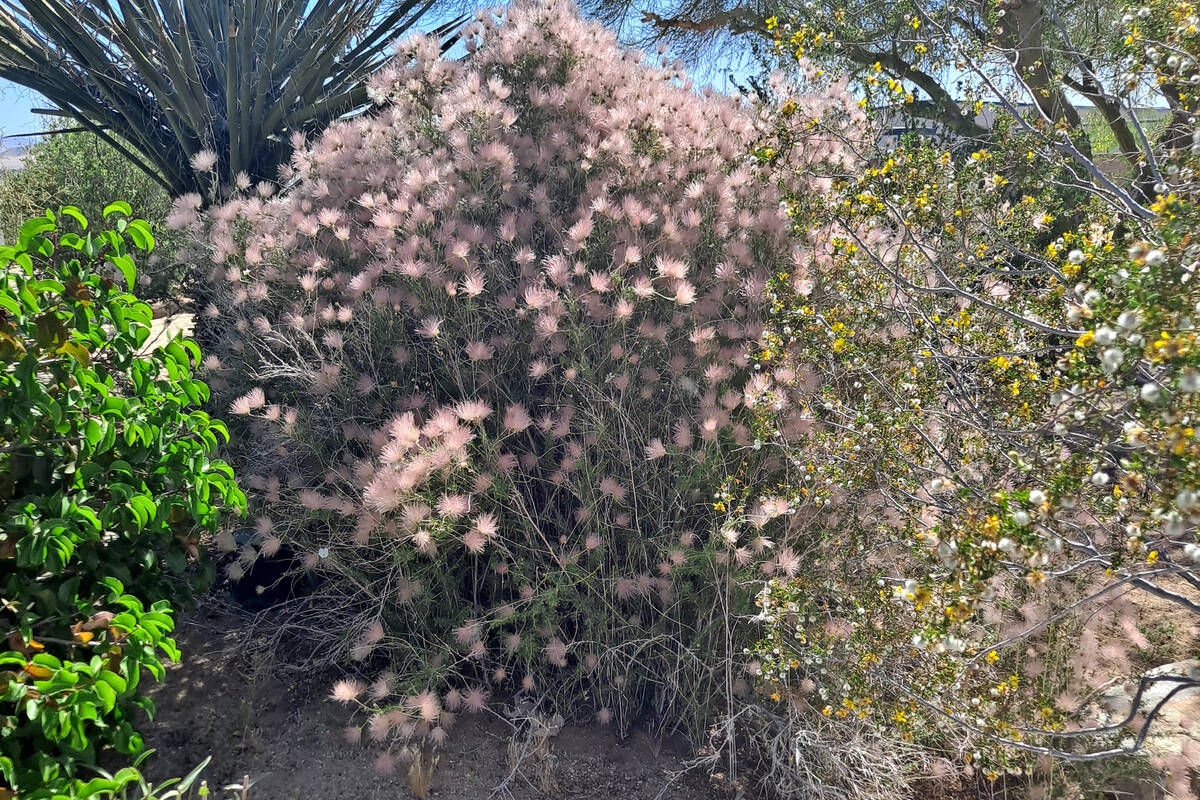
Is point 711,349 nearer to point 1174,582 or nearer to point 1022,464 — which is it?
point 1022,464

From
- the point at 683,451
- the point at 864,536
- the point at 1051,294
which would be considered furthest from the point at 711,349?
the point at 1051,294

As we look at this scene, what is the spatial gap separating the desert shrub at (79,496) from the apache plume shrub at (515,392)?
0.56 m

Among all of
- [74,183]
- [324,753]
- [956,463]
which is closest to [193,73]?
[324,753]

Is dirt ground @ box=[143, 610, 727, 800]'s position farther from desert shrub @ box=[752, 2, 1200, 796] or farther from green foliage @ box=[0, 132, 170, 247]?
green foliage @ box=[0, 132, 170, 247]

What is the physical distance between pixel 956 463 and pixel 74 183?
1281 centimetres

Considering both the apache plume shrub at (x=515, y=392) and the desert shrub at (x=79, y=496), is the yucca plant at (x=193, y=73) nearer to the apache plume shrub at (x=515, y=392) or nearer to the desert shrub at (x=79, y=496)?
the apache plume shrub at (x=515, y=392)

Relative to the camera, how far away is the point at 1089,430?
8.54ft

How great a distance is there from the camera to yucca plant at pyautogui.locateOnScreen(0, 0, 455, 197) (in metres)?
5.38

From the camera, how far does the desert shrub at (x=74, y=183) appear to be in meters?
10.9

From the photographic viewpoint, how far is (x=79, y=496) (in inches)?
88.3

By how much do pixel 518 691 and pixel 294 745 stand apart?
901mm

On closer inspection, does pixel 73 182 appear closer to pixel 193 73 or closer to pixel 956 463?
pixel 193 73

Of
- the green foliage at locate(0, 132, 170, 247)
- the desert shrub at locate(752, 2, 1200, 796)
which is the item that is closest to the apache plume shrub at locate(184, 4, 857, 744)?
the desert shrub at locate(752, 2, 1200, 796)

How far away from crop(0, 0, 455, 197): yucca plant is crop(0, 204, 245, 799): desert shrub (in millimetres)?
3317
